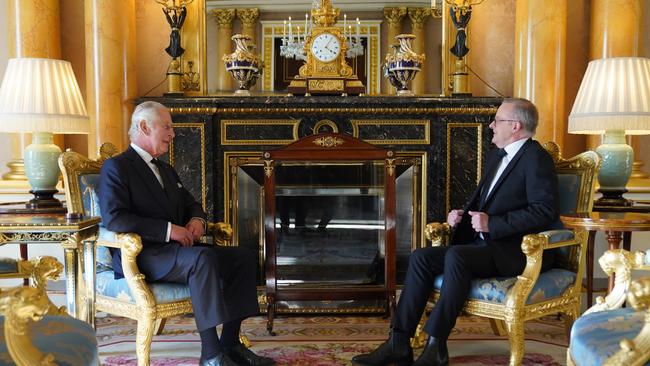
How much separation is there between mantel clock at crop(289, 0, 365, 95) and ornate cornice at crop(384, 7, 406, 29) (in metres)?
0.43

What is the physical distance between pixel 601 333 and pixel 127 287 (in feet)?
6.79

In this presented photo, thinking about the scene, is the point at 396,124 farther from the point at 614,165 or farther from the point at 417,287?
the point at 417,287

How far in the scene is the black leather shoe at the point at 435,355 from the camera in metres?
3.04

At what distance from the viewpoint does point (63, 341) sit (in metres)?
1.92

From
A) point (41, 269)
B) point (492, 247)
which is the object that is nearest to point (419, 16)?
point (492, 247)

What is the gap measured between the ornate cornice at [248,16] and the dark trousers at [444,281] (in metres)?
2.50

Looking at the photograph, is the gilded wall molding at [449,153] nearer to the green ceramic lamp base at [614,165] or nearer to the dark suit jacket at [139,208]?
the green ceramic lamp base at [614,165]

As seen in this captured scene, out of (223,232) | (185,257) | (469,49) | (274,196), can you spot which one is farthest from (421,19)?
(185,257)

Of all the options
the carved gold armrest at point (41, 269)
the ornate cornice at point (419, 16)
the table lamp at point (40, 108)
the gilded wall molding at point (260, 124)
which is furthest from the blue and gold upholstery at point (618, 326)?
the ornate cornice at point (419, 16)

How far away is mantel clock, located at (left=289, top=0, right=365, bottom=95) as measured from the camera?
4.62 m

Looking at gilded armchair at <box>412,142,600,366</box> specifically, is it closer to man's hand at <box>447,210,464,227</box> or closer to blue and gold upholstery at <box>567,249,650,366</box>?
man's hand at <box>447,210,464,227</box>

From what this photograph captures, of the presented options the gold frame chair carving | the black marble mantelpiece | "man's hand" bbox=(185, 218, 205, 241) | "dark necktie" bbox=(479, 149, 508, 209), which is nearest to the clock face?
the black marble mantelpiece

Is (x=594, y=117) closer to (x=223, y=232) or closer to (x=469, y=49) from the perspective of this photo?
(x=469, y=49)

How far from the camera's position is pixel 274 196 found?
13.7ft
